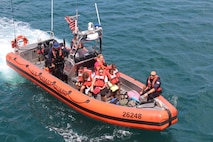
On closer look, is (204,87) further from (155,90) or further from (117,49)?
(117,49)

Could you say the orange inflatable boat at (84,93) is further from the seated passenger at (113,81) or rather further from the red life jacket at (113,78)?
the red life jacket at (113,78)

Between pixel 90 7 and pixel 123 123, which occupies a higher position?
pixel 90 7

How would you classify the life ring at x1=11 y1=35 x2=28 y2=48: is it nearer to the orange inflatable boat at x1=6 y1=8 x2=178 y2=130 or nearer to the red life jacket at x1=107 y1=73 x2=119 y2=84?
the orange inflatable boat at x1=6 y1=8 x2=178 y2=130

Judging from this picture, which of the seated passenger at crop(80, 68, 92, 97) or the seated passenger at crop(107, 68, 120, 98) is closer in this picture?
the seated passenger at crop(80, 68, 92, 97)

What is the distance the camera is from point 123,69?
14297 millimetres

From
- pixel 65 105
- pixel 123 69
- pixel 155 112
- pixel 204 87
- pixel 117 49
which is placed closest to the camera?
pixel 155 112

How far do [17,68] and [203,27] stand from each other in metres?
10.3

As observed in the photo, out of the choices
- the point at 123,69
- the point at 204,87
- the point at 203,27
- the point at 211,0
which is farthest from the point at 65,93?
the point at 211,0

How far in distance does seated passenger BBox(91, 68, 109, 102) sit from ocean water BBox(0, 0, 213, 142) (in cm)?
105

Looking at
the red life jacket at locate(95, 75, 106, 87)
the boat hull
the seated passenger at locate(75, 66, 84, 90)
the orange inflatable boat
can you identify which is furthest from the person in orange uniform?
the seated passenger at locate(75, 66, 84, 90)

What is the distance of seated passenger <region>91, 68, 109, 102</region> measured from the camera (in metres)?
10.8

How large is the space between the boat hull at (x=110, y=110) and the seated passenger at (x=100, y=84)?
387 mm

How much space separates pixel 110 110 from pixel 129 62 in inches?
197

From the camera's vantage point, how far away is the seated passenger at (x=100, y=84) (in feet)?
35.4
